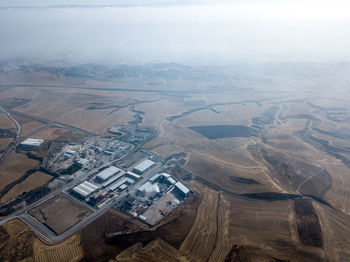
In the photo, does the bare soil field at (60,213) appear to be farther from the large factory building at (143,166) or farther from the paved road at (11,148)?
the paved road at (11,148)

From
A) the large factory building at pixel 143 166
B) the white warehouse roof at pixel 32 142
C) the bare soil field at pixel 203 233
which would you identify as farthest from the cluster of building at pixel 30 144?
the bare soil field at pixel 203 233

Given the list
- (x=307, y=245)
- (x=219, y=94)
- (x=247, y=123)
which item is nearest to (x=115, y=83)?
(x=219, y=94)

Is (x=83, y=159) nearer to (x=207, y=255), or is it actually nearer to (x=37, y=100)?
(x=207, y=255)

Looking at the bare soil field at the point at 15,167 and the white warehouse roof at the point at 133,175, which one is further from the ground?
the white warehouse roof at the point at 133,175

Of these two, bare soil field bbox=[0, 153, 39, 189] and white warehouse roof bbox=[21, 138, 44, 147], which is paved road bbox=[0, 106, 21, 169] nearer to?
bare soil field bbox=[0, 153, 39, 189]

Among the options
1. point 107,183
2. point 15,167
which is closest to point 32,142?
point 15,167

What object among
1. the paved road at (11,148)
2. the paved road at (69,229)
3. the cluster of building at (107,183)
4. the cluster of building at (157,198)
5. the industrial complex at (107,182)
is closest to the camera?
the paved road at (69,229)

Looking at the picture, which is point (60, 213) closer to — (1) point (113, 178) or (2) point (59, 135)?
(1) point (113, 178)
